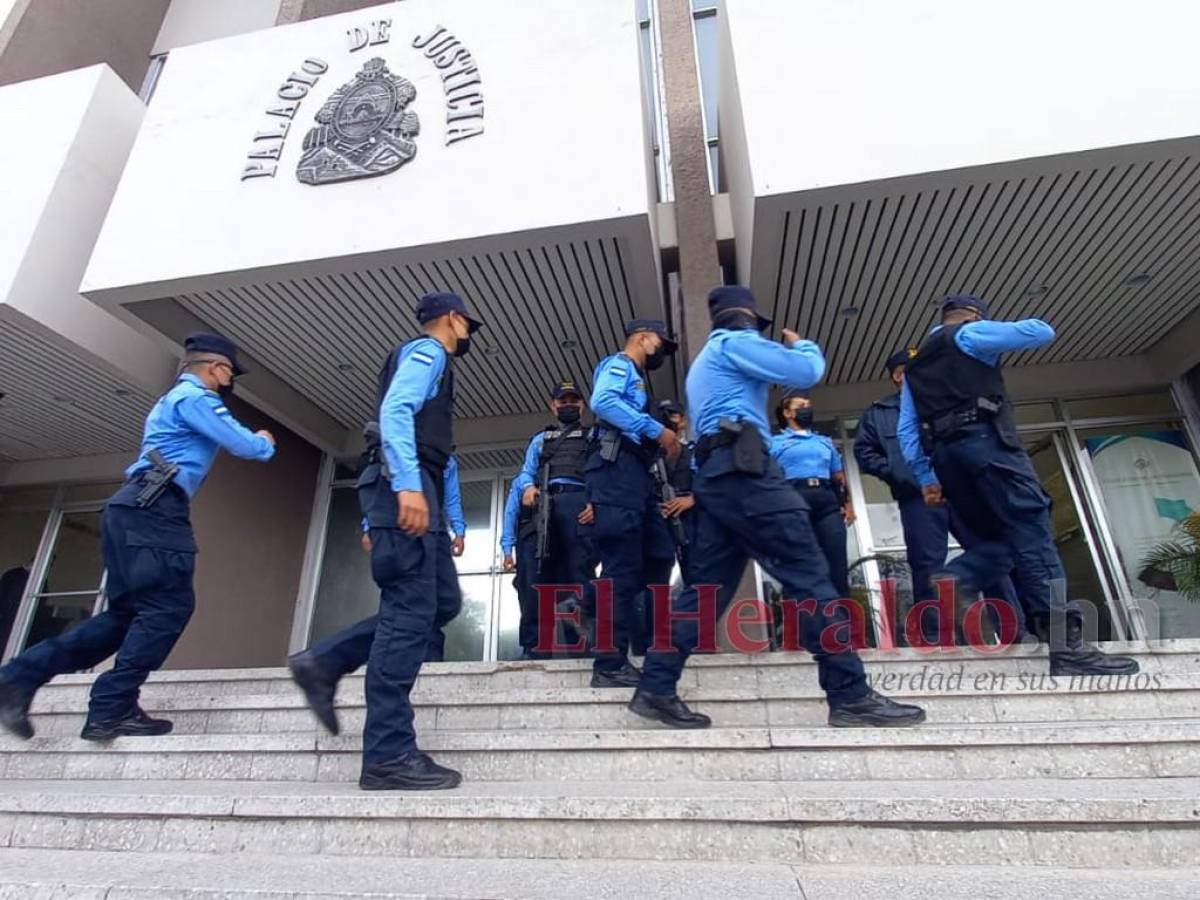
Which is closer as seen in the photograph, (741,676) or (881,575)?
(741,676)

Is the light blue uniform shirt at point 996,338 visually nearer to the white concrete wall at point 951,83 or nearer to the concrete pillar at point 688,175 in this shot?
the white concrete wall at point 951,83

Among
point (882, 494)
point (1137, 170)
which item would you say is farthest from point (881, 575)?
point (1137, 170)

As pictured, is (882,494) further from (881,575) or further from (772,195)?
(772,195)

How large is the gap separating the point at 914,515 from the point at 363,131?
17.2 feet

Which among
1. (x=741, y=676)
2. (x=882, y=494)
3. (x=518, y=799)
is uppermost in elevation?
(x=882, y=494)

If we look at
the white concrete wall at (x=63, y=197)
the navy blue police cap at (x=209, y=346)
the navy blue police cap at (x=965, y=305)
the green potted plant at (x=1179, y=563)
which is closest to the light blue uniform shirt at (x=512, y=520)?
the navy blue police cap at (x=209, y=346)

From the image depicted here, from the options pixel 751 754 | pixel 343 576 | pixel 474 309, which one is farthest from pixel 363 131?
pixel 751 754

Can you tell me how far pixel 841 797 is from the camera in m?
1.69

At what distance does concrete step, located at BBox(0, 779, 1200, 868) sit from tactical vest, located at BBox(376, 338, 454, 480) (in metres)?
1.12

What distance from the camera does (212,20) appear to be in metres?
9.98

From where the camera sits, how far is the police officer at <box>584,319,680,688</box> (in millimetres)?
3150

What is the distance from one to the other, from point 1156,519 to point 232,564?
9612 mm

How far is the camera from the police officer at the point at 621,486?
124 inches

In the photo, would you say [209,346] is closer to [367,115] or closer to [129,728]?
[129,728]
